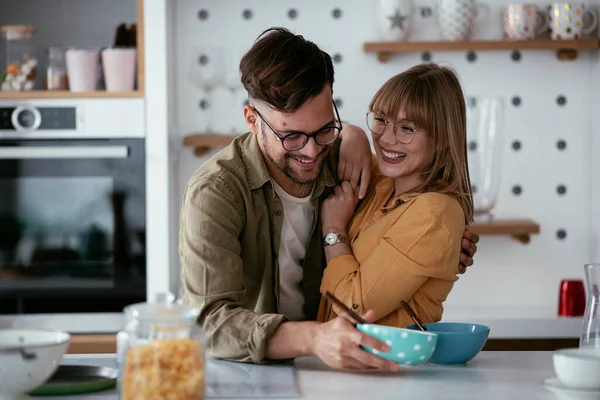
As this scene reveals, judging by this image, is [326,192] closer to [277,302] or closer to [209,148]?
[277,302]

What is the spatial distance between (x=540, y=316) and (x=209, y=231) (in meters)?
1.59

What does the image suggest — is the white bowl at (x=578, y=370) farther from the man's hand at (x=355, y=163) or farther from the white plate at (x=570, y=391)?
the man's hand at (x=355, y=163)

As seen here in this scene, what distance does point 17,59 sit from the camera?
313 cm

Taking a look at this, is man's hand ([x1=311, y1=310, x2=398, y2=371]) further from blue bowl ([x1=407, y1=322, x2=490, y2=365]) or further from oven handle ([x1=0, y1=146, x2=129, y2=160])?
oven handle ([x1=0, y1=146, x2=129, y2=160])

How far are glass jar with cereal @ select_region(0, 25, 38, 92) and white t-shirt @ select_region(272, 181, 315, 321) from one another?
1.37m

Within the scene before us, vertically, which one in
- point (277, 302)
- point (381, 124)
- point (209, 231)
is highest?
point (381, 124)

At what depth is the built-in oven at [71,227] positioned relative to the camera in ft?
10.2

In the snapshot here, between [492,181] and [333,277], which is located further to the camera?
[492,181]

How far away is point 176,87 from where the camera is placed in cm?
346

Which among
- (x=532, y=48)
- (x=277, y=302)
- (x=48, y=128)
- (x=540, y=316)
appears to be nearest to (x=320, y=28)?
(x=532, y=48)

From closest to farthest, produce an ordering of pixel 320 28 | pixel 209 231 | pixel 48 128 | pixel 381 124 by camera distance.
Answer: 1. pixel 209 231
2. pixel 381 124
3. pixel 48 128
4. pixel 320 28

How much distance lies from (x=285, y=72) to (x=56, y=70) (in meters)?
1.40

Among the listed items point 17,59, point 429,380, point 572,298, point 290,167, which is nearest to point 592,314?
point 429,380

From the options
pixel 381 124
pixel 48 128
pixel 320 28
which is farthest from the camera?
pixel 320 28
